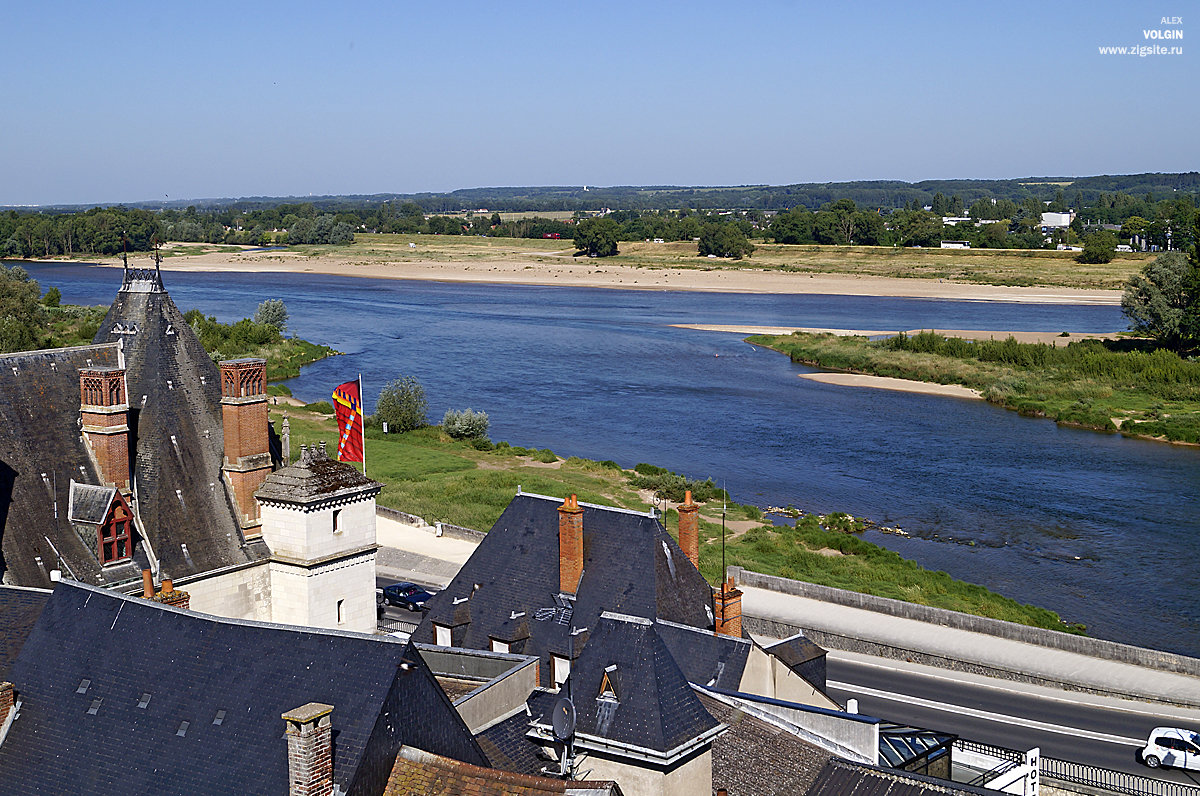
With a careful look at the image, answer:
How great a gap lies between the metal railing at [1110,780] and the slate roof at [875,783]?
7892mm

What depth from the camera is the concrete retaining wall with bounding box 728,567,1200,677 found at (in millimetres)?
32562

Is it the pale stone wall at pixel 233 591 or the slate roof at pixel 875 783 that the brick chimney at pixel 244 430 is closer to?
the pale stone wall at pixel 233 591

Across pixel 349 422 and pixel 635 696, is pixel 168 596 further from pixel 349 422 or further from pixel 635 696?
pixel 349 422

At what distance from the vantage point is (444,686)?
19188mm

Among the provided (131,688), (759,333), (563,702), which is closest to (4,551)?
(131,688)

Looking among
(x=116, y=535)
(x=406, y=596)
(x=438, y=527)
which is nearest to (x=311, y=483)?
(x=116, y=535)

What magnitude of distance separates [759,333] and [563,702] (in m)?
105

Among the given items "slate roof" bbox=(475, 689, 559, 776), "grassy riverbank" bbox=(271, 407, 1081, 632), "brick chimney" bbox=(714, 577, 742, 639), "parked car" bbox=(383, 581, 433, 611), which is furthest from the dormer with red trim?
"grassy riverbank" bbox=(271, 407, 1081, 632)

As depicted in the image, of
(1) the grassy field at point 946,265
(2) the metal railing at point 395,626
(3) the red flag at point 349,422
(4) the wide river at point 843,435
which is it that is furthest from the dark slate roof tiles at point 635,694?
(1) the grassy field at point 946,265

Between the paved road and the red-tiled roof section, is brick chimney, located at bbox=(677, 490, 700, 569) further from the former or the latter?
the red-tiled roof section

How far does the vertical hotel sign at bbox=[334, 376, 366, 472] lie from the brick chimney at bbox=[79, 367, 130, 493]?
7545mm

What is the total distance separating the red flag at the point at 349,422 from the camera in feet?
107

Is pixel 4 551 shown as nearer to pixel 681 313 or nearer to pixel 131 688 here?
pixel 131 688

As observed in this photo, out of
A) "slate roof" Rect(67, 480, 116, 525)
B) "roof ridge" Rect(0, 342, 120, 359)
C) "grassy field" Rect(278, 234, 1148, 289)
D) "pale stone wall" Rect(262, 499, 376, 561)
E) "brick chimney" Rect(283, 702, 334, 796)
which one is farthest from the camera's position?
"grassy field" Rect(278, 234, 1148, 289)
